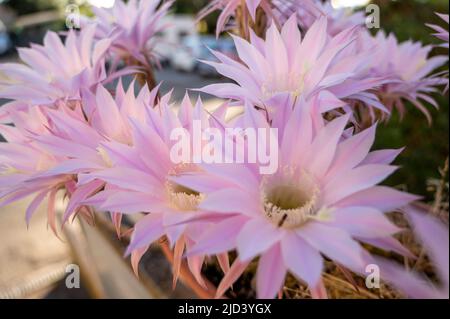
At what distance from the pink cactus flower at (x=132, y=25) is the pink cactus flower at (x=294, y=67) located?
0.74 ft

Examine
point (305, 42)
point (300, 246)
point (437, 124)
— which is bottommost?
point (437, 124)

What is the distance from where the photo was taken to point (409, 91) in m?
0.59

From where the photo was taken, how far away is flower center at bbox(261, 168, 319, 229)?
30cm

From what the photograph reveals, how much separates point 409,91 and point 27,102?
1.62 ft

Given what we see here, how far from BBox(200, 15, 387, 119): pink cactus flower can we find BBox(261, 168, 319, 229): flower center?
0.21ft

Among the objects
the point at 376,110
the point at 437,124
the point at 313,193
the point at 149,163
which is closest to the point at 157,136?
the point at 149,163

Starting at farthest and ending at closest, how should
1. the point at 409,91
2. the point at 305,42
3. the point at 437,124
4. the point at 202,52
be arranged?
the point at 202,52 < the point at 437,124 < the point at 409,91 < the point at 305,42

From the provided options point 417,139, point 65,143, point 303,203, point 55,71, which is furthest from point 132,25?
point 417,139

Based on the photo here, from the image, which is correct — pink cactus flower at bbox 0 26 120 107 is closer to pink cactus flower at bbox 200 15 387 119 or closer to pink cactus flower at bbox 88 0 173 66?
pink cactus flower at bbox 88 0 173 66

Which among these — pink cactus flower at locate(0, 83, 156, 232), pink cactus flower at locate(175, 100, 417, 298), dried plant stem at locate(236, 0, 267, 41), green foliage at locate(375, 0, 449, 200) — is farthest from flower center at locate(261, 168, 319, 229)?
green foliage at locate(375, 0, 449, 200)

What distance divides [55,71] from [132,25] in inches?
5.2

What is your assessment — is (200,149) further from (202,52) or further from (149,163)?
(202,52)

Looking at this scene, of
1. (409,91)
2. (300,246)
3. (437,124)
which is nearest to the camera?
(300,246)

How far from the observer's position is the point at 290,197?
1.18ft
